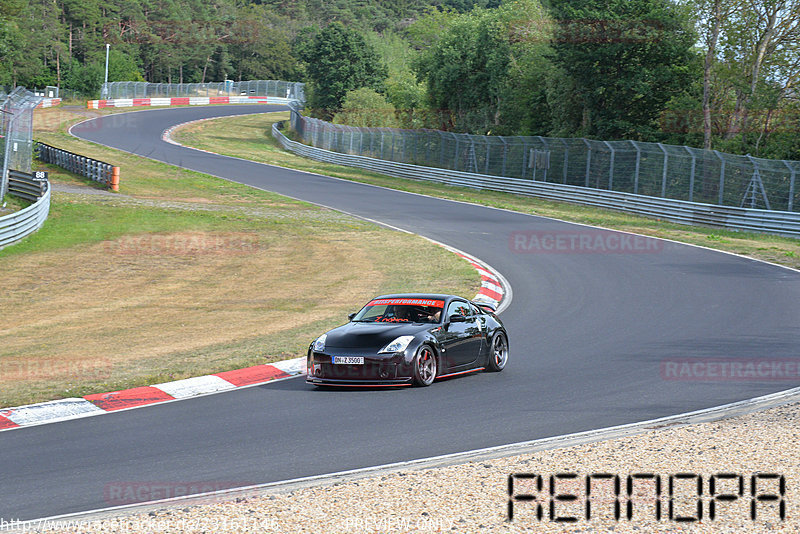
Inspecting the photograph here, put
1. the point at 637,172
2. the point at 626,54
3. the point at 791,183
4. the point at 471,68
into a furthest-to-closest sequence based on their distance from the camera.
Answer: the point at 471,68, the point at 626,54, the point at 637,172, the point at 791,183

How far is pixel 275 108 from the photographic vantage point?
361 ft

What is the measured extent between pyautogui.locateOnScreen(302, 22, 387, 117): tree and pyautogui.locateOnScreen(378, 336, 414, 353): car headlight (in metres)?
70.2

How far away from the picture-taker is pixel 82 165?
148 feet

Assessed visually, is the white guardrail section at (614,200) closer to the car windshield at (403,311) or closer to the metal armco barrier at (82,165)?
the metal armco barrier at (82,165)

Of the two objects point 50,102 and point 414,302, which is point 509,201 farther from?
point 50,102

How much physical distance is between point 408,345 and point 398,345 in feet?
0.43

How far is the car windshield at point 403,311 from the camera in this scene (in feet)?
42.2

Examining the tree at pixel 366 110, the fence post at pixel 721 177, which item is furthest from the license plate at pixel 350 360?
the tree at pixel 366 110

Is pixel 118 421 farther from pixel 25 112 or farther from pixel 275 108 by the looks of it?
pixel 275 108

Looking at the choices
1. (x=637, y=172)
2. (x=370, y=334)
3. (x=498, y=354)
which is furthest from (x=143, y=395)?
(x=637, y=172)

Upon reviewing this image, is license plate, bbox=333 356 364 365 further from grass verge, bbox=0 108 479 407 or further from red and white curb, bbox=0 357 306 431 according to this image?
grass verge, bbox=0 108 479 407

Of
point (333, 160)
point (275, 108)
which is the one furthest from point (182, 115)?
point (333, 160)

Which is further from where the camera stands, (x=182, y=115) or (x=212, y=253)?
(x=182, y=115)

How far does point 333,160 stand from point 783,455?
53.3m
